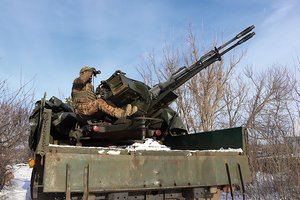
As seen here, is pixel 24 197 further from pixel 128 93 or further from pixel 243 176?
pixel 243 176

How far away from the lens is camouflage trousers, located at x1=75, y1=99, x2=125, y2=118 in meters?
5.02

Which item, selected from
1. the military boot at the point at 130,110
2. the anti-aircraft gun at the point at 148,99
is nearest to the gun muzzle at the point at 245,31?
the anti-aircraft gun at the point at 148,99

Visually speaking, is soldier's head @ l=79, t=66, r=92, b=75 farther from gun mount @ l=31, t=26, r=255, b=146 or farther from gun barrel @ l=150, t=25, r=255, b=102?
gun barrel @ l=150, t=25, r=255, b=102

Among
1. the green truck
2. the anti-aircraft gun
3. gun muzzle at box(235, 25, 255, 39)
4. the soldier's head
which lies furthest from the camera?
gun muzzle at box(235, 25, 255, 39)

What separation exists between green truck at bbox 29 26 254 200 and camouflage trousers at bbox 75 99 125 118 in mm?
115

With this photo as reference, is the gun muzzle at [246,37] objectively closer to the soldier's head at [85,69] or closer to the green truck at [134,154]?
the green truck at [134,154]

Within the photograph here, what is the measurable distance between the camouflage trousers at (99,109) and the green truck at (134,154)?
0.38 feet

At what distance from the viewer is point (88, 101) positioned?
17.1 ft

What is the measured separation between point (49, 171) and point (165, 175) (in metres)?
1.28

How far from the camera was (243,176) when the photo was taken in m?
4.58

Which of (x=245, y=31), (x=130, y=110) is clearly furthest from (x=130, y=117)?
(x=245, y=31)

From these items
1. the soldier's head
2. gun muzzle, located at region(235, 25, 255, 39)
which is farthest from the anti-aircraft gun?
the soldier's head

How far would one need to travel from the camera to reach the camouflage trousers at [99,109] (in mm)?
5020

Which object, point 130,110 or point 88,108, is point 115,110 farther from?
point 88,108
